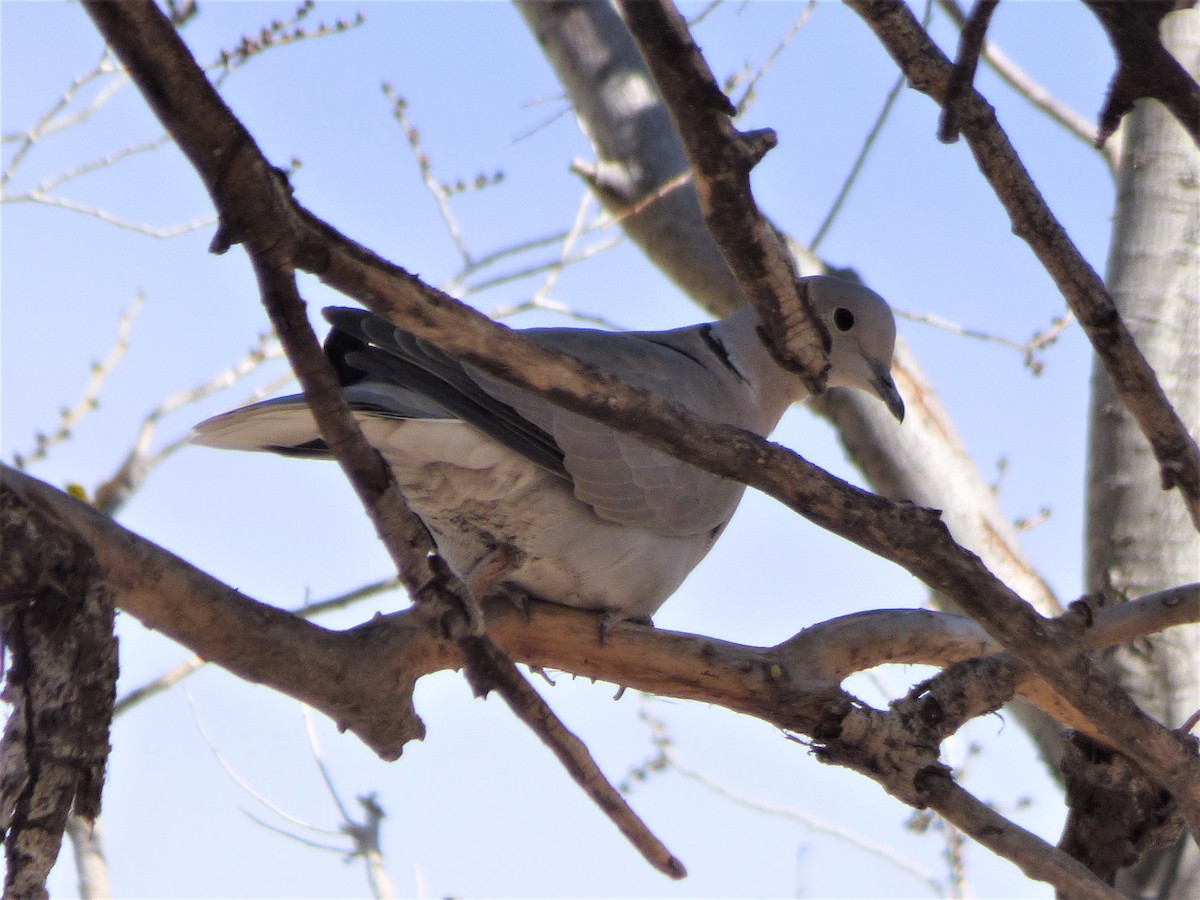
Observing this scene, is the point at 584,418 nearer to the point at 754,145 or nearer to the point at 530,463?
the point at 530,463

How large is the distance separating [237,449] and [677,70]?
1.42 m

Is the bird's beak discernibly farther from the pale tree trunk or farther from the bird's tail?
the bird's tail

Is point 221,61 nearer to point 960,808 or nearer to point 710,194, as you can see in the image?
point 710,194

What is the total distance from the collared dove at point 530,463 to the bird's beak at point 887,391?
0.54 meters

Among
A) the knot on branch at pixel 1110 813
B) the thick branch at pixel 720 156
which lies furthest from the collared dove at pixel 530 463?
the knot on branch at pixel 1110 813

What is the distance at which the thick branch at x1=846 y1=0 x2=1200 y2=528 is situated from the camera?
1875 millimetres

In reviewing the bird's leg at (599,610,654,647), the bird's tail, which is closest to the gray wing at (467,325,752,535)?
the bird's leg at (599,610,654,647)

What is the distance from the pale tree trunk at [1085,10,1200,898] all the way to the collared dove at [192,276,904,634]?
49.5 inches

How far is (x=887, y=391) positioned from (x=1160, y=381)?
2.99 feet

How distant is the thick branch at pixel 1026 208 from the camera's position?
1.88 metres

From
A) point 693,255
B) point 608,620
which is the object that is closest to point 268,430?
point 608,620

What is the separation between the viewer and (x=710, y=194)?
182cm

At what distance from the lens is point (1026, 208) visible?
1916mm

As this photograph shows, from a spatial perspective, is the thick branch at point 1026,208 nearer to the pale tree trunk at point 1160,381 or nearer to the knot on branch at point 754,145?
the knot on branch at point 754,145
